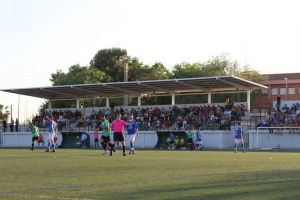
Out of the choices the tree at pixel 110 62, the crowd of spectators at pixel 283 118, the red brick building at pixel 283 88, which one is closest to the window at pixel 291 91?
the red brick building at pixel 283 88

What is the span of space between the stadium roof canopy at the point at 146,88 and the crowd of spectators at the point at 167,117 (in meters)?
1.79

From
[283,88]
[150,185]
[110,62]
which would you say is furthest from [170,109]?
[283,88]

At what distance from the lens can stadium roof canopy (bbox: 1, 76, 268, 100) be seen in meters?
52.3

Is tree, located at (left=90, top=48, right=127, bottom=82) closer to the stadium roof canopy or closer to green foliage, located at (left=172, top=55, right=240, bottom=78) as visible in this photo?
green foliage, located at (left=172, top=55, right=240, bottom=78)

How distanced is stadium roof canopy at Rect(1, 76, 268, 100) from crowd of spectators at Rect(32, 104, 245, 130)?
179 cm

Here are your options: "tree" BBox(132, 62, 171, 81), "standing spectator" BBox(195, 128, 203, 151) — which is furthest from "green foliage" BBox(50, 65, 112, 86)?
"standing spectator" BBox(195, 128, 203, 151)

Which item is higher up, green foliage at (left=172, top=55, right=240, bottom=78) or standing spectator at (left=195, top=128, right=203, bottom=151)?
green foliage at (left=172, top=55, right=240, bottom=78)

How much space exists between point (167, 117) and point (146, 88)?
3980 mm

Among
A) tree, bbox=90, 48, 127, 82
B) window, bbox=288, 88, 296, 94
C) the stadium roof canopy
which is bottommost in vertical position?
the stadium roof canopy

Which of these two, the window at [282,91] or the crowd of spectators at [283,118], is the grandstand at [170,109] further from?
the window at [282,91]

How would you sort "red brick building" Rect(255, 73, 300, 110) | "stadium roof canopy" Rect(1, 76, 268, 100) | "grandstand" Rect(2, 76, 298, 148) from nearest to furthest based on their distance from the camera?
"grandstand" Rect(2, 76, 298, 148), "stadium roof canopy" Rect(1, 76, 268, 100), "red brick building" Rect(255, 73, 300, 110)

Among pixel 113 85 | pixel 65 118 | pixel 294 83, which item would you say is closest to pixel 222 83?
pixel 113 85

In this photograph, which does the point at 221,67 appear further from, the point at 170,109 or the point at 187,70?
the point at 170,109

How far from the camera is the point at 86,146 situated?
53.8m
